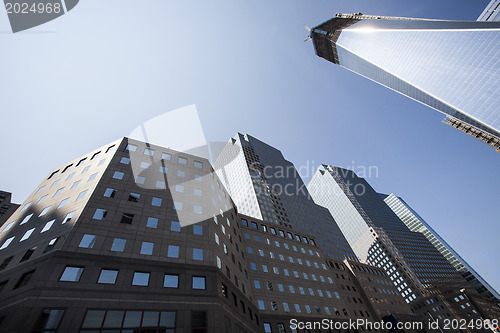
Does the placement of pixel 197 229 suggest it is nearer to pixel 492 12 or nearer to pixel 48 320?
pixel 48 320

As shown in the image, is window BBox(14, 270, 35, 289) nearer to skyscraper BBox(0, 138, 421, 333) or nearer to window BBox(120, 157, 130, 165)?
skyscraper BBox(0, 138, 421, 333)

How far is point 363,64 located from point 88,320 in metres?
156

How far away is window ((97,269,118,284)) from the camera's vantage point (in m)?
23.7

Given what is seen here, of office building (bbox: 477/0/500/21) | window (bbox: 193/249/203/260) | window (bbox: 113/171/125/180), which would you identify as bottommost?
window (bbox: 193/249/203/260)

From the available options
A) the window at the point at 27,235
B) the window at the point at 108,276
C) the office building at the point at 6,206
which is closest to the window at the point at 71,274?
the window at the point at 108,276

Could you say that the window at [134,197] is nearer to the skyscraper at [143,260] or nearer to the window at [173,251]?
the skyscraper at [143,260]

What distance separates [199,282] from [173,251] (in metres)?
4.93

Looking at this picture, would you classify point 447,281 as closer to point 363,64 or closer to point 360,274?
point 360,274

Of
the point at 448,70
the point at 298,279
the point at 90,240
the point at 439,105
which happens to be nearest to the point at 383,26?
the point at 448,70

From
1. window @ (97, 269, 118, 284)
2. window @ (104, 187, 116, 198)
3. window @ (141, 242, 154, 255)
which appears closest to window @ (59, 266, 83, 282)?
window @ (97, 269, 118, 284)

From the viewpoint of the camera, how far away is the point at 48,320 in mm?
19734

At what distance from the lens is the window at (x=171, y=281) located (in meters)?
25.9

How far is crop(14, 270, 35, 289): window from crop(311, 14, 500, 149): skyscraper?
4846 inches

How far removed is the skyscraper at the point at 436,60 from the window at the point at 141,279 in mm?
113701
